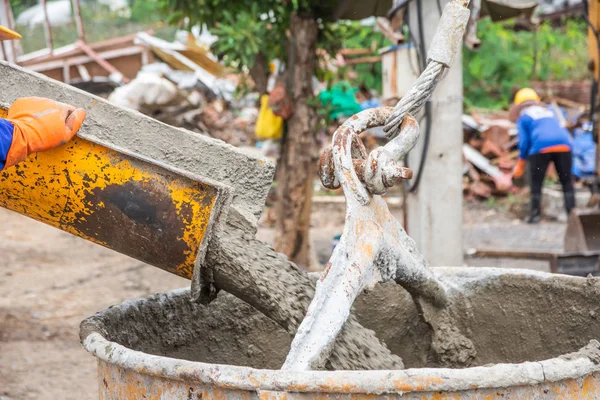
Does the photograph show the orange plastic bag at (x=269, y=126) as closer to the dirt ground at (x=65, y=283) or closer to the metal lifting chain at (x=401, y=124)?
the dirt ground at (x=65, y=283)

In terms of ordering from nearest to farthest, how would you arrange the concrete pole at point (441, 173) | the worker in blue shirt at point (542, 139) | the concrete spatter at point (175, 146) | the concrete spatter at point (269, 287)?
the concrete spatter at point (269, 287)
the concrete spatter at point (175, 146)
the concrete pole at point (441, 173)
the worker in blue shirt at point (542, 139)

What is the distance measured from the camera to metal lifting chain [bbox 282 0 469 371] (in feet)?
5.77

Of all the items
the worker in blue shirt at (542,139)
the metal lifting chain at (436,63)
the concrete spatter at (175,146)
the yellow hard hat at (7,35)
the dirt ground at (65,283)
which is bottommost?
the dirt ground at (65,283)

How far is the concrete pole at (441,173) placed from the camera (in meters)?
4.69

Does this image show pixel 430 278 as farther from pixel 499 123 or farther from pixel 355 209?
pixel 499 123

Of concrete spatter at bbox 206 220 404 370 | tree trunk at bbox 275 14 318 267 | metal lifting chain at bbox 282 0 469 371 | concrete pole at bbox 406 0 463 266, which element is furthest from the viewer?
tree trunk at bbox 275 14 318 267

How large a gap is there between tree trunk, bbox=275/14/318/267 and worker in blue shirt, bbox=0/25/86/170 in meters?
4.14

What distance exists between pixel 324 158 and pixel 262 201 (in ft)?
1.06

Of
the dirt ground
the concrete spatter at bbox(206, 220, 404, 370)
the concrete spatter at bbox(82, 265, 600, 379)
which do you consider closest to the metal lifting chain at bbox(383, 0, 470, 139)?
Answer: the concrete spatter at bbox(206, 220, 404, 370)

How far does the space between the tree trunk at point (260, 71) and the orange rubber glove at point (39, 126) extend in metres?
4.26

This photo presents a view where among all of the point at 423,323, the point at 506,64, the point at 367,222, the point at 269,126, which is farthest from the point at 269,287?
the point at 506,64

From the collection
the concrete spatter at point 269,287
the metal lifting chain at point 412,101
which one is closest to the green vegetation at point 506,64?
the metal lifting chain at point 412,101

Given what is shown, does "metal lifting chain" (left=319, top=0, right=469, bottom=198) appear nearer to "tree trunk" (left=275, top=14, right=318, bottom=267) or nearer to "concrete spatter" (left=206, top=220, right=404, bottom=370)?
"concrete spatter" (left=206, top=220, right=404, bottom=370)

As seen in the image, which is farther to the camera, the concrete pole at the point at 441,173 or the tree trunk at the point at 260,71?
the tree trunk at the point at 260,71
